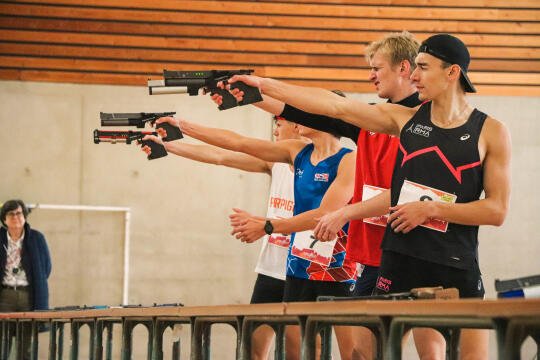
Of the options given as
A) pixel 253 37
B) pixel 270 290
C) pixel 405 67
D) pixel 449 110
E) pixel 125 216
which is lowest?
pixel 270 290

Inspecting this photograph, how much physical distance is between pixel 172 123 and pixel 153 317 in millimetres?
1299

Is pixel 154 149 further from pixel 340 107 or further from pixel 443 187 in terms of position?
pixel 443 187

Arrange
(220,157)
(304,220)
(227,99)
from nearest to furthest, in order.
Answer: (227,99) < (304,220) < (220,157)

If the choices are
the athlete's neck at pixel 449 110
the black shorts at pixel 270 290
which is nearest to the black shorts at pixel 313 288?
the black shorts at pixel 270 290

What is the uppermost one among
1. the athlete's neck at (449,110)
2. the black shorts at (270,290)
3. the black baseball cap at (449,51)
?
the black baseball cap at (449,51)

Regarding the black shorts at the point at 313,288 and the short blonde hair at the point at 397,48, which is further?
the black shorts at the point at 313,288

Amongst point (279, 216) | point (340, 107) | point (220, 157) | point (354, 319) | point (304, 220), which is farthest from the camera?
point (220, 157)

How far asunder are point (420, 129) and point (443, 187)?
200 millimetres

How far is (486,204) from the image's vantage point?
275 centimetres

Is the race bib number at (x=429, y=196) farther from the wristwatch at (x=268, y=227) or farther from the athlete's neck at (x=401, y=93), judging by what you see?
the wristwatch at (x=268, y=227)

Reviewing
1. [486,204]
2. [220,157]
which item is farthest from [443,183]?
[220,157]

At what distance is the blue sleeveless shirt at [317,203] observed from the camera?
3977mm

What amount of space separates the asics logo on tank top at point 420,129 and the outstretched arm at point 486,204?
0.16m

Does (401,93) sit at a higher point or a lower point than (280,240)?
higher
